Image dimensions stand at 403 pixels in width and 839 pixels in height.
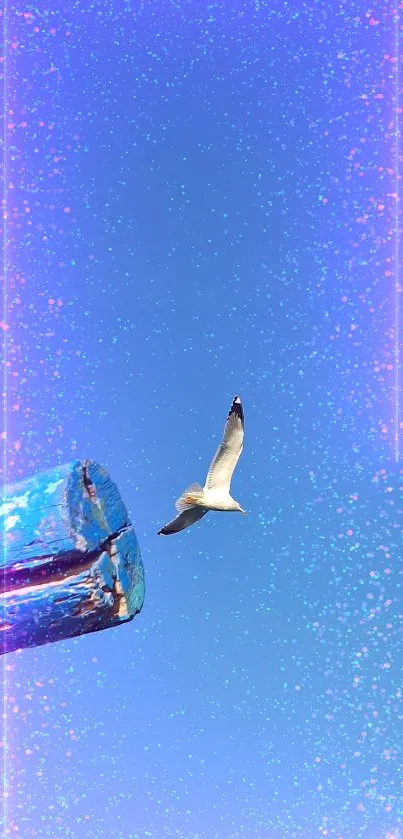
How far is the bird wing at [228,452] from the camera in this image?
1946 mm

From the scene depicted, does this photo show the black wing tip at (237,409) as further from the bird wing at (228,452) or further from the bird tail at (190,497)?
the bird tail at (190,497)

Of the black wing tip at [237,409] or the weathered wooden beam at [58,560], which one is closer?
the weathered wooden beam at [58,560]

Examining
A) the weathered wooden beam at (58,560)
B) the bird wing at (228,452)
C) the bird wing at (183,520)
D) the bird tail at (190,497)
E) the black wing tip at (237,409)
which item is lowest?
the weathered wooden beam at (58,560)

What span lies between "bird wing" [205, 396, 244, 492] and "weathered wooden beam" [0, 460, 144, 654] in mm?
692

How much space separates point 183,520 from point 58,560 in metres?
0.84

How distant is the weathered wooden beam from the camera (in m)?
1.21

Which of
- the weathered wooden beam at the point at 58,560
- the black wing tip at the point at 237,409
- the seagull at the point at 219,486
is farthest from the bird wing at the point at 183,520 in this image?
the weathered wooden beam at the point at 58,560

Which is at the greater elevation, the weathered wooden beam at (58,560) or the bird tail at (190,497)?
the bird tail at (190,497)

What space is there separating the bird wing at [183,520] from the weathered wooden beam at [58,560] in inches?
28.3

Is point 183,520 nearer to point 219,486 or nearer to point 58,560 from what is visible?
point 219,486

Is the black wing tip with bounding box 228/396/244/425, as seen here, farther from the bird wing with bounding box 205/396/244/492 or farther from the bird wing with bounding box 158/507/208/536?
the bird wing with bounding box 158/507/208/536

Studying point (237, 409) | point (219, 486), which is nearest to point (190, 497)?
point (219, 486)

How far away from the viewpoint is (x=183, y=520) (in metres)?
2.03

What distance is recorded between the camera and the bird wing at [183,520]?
2012 millimetres
